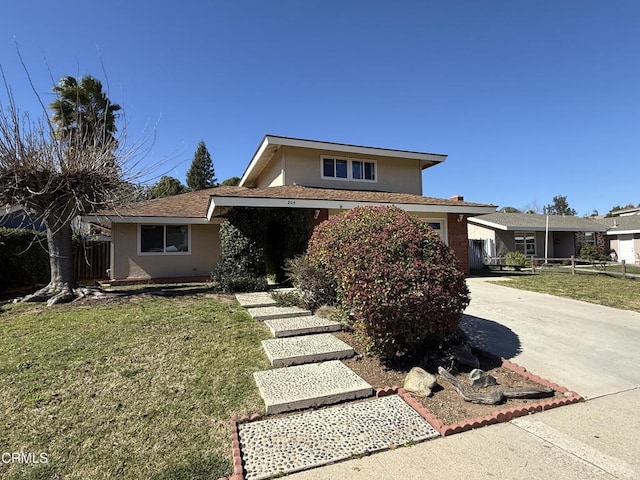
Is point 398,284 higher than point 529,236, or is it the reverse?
point 529,236

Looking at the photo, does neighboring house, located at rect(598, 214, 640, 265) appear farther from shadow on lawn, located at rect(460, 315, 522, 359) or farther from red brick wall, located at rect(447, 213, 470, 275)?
shadow on lawn, located at rect(460, 315, 522, 359)

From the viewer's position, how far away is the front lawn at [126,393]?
282 cm

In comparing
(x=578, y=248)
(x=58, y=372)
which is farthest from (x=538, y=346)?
(x=578, y=248)

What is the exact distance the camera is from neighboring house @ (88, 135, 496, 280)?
12.3 m

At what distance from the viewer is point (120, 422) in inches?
131

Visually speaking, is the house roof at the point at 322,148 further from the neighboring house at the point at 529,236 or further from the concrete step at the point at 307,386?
the concrete step at the point at 307,386

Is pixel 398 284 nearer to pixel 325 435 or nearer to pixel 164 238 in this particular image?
pixel 325 435

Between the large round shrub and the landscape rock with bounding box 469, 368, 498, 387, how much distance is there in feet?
2.12

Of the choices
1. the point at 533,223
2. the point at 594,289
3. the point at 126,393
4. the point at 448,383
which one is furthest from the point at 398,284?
the point at 533,223

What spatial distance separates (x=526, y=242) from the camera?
25422 mm

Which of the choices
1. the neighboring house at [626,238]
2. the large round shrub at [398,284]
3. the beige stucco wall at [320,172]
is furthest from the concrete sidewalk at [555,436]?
the neighboring house at [626,238]

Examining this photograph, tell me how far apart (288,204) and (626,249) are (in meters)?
31.8

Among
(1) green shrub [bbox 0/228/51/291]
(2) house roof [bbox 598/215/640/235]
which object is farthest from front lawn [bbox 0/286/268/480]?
(2) house roof [bbox 598/215/640/235]

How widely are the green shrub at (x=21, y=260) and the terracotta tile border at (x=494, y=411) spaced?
1162 cm
